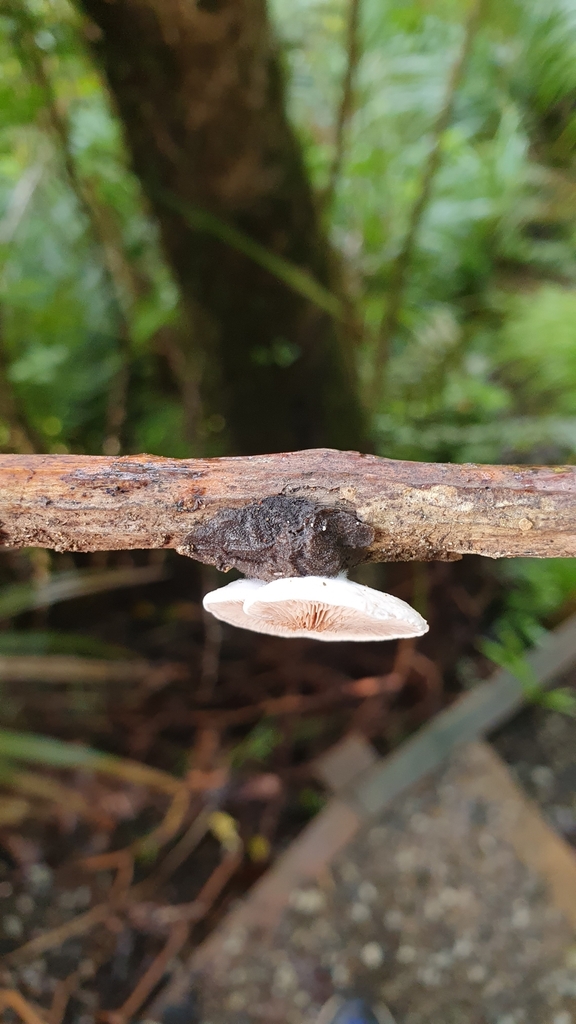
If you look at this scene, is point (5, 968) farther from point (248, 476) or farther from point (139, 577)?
point (248, 476)

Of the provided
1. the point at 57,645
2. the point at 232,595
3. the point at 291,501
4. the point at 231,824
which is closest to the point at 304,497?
the point at 291,501

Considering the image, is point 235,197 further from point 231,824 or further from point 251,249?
point 231,824

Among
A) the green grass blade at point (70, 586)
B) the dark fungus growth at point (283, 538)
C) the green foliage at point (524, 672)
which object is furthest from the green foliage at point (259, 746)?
the dark fungus growth at point (283, 538)

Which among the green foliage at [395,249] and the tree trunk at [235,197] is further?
the green foliage at [395,249]

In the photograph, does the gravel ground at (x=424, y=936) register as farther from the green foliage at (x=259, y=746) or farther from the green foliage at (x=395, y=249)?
the green foliage at (x=395, y=249)

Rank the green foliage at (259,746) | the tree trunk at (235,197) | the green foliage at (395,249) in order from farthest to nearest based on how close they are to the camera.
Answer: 1. the green foliage at (259,746)
2. the green foliage at (395,249)
3. the tree trunk at (235,197)

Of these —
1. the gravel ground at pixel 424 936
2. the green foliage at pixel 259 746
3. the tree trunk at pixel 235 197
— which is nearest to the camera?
the tree trunk at pixel 235 197
